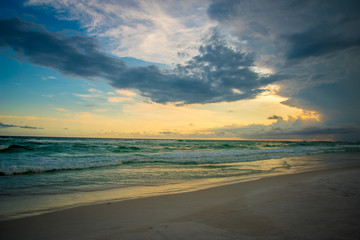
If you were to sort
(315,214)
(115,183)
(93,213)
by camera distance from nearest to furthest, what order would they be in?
(315,214)
(93,213)
(115,183)

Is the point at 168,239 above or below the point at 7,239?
above

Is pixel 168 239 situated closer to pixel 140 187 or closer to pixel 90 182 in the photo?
pixel 140 187

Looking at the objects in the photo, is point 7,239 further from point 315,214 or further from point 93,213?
point 315,214

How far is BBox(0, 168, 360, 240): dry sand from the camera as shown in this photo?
3.06 m

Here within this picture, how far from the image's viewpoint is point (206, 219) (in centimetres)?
372

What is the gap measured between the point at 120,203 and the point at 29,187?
4.40m

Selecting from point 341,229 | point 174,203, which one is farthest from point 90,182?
point 341,229

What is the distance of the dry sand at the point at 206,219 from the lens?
3064 millimetres

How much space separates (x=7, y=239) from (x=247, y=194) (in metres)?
5.72

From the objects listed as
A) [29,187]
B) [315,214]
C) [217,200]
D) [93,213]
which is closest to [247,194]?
[217,200]

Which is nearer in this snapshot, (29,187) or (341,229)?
(341,229)

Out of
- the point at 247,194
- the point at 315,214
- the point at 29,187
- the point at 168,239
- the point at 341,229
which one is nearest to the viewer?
the point at 168,239

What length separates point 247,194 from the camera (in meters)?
5.80

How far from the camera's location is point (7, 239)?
3.18 meters
